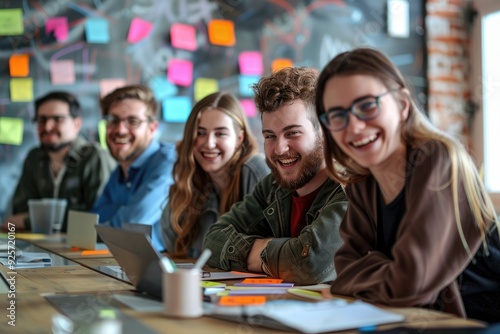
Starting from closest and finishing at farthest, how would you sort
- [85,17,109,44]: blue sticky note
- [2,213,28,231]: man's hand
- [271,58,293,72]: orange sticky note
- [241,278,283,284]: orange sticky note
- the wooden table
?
1. the wooden table
2. [241,278,283,284]: orange sticky note
3. [2,213,28,231]: man's hand
4. [85,17,109,44]: blue sticky note
5. [271,58,293,72]: orange sticky note

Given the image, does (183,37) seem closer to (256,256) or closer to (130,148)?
(130,148)

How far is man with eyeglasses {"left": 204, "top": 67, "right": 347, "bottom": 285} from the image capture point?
65.6 inches

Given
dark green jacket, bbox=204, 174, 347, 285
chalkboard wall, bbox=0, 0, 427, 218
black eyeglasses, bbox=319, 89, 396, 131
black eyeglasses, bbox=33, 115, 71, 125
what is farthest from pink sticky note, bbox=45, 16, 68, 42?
black eyeglasses, bbox=319, 89, 396, 131

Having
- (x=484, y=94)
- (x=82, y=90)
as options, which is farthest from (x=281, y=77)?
(x=484, y=94)

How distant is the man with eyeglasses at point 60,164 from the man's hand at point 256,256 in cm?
199

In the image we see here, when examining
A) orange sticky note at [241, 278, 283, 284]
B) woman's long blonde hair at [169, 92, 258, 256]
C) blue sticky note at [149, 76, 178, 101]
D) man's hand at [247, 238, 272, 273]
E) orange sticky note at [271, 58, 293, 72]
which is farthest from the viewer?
orange sticky note at [271, 58, 293, 72]

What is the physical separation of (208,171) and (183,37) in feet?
5.85

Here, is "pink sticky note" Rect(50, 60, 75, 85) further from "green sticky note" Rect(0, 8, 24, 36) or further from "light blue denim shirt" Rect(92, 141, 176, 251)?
"light blue denim shirt" Rect(92, 141, 176, 251)

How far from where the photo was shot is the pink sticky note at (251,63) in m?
4.04

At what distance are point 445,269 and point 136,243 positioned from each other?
1.91 ft

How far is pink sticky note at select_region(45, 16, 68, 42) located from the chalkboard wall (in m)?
0.01

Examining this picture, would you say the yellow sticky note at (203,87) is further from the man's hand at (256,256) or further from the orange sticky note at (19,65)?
the man's hand at (256,256)

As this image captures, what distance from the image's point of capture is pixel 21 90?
12.0 feet

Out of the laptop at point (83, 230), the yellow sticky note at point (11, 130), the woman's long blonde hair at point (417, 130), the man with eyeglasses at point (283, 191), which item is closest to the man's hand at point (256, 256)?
the man with eyeglasses at point (283, 191)
